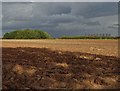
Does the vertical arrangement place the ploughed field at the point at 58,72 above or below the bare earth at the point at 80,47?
below

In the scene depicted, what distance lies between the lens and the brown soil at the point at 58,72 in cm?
971

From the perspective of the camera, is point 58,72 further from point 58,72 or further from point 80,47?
point 80,47

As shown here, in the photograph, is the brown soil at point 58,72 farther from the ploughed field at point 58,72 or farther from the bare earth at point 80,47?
the bare earth at point 80,47

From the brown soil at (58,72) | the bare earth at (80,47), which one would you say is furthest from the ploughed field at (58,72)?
the bare earth at (80,47)

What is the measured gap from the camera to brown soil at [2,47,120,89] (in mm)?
9711

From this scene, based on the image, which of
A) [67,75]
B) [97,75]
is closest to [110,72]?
[97,75]

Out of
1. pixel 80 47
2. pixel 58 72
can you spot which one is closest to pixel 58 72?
pixel 58 72

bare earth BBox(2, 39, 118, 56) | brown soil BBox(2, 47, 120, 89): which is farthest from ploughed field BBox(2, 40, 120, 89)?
bare earth BBox(2, 39, 118, 56)

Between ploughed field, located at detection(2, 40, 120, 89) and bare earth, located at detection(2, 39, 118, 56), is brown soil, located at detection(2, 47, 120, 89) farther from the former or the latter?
bare earth, located at detection(2, 39, 118, 56)

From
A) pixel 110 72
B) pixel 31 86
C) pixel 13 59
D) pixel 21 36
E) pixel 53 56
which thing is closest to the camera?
pixel 31 86

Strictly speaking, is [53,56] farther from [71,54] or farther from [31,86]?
[31,86]

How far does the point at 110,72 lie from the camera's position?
10914 mm

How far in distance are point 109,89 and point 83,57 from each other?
3.06 meters

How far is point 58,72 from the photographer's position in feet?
34.4
